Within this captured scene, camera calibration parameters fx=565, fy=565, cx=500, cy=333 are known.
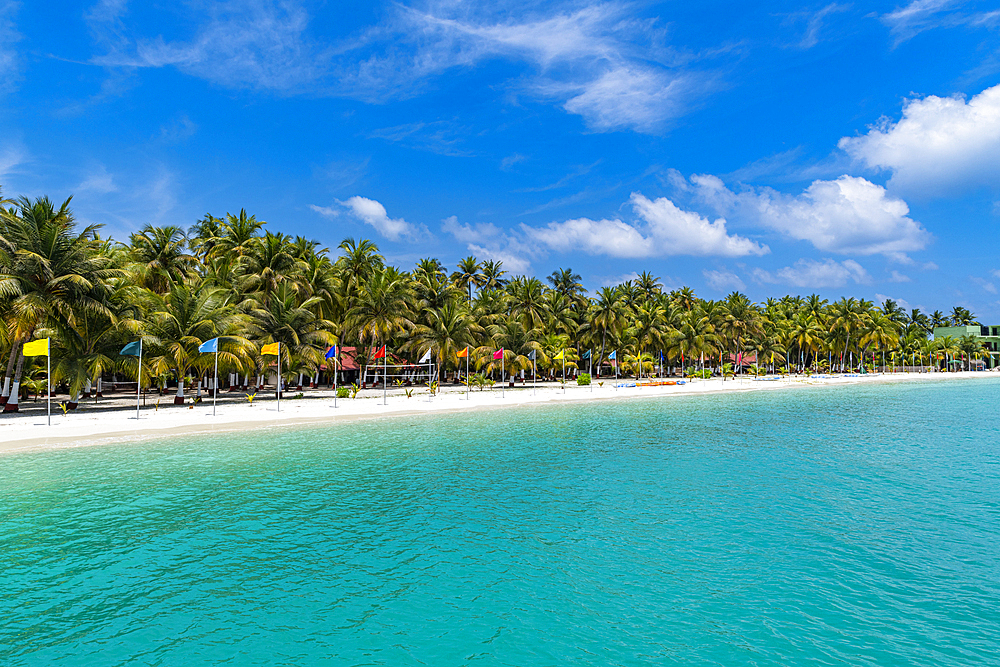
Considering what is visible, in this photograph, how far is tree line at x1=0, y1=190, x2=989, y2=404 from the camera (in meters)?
27.5

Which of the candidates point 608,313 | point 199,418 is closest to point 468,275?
point 608,313

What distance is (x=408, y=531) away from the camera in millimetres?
11672

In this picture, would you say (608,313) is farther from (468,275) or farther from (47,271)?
(47,271)

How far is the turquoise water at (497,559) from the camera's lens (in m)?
7.30

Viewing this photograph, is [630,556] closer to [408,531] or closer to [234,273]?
[408,531]

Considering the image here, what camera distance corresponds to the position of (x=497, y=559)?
33.4 ft

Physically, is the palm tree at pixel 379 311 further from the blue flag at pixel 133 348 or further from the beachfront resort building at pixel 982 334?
the beachfront resort building at pixel 982 334

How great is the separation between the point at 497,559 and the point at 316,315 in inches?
1755

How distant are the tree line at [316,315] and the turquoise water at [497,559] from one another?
39.2ft

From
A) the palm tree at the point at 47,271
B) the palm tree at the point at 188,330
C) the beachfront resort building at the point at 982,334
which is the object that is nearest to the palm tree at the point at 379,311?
the palm tree at the point at 188,330

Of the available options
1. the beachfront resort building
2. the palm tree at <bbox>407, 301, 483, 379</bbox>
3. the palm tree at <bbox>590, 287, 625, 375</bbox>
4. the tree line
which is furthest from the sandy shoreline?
the beachfront resort building

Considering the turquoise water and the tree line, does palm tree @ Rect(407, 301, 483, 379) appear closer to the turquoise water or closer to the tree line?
the tree line

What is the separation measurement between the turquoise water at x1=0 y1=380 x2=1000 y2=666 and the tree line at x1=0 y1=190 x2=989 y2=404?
39.2 feet

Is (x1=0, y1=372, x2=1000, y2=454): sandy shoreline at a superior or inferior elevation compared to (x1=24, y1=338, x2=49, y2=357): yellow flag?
inferior
